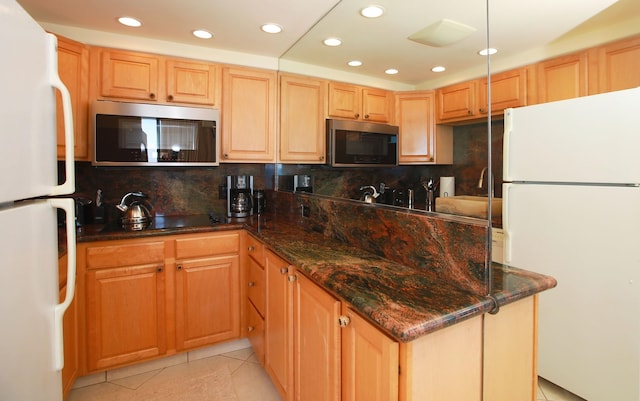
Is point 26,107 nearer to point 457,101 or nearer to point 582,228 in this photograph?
point 457,101

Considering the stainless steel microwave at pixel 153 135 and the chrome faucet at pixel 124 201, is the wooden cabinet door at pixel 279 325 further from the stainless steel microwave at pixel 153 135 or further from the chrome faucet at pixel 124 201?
the chrome faucet at pixel 124 201

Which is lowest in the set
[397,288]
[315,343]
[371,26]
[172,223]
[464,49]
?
[315,343]

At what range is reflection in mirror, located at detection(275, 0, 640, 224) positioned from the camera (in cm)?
120

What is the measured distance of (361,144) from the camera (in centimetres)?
204

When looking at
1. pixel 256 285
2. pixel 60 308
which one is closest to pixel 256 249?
pixel 256 285

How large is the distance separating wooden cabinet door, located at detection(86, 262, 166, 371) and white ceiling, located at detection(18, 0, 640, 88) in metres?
1.58

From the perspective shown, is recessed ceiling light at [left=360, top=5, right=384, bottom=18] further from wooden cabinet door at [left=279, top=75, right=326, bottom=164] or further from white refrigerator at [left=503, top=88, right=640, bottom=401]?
white refrigerator at [left=503, top=88, right=640, bottom=401]

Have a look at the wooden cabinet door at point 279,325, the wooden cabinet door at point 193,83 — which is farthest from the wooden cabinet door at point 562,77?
the wooden cabinet door at point 193,83

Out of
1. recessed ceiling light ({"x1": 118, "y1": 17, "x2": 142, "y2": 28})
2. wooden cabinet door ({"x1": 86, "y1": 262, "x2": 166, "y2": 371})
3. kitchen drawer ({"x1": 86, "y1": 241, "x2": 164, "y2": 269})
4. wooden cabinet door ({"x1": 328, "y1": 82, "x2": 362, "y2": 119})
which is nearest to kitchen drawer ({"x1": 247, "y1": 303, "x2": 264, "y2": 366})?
wooden cabinet door ({"x1": 86, "y1": 262, "x2": 166, "y2": 371})

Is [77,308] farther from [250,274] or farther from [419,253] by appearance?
[419,253]

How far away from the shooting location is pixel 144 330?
2.12 meters

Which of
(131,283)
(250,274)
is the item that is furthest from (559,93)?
(131,283)

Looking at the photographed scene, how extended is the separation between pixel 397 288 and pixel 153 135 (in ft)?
6.56

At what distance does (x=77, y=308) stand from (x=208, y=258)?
0.77m
